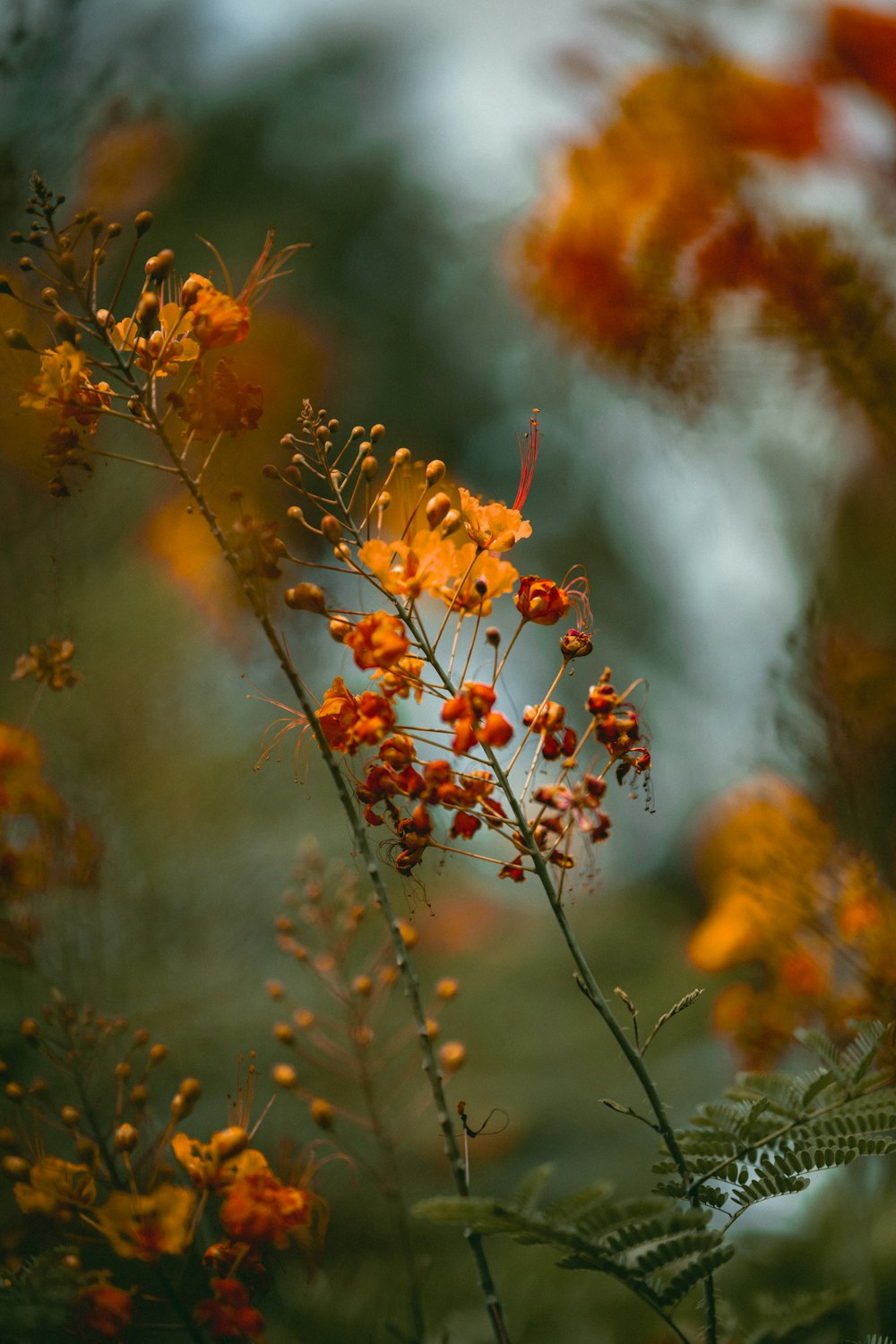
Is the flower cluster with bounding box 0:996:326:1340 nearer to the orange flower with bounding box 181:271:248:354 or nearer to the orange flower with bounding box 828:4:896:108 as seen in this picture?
the orange flower with bounding box 181:271:248:354

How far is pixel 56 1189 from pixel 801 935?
35.5 inches

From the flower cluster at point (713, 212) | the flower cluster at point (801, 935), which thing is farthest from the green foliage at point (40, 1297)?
the flower cluster at point (713, 212)

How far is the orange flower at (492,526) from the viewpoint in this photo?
636 millimetres

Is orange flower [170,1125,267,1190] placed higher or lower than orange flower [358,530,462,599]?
lower

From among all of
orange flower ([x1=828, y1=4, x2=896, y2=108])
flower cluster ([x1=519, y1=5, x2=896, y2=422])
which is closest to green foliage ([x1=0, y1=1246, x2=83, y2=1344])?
flower cluster ([x1=519, y1=5, x2=896, y2=422])

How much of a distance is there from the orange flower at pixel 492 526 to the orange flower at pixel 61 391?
0.25 m

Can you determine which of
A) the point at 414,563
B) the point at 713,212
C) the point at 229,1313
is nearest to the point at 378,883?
the point at 414,563

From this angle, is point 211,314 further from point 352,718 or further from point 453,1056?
point 453,1056

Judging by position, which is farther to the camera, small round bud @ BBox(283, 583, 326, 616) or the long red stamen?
the long red stamen

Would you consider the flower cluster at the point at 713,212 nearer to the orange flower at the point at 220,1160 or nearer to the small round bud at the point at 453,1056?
the small round bud at the point at 453,1056

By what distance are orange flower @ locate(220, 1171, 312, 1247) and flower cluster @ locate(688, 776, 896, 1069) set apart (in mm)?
631

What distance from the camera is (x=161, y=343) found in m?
0.62

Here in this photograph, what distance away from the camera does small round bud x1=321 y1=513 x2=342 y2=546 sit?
0.57 metres

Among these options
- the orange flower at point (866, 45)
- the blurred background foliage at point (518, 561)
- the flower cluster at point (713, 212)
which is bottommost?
the blurred background foliage at point (518, 561)
